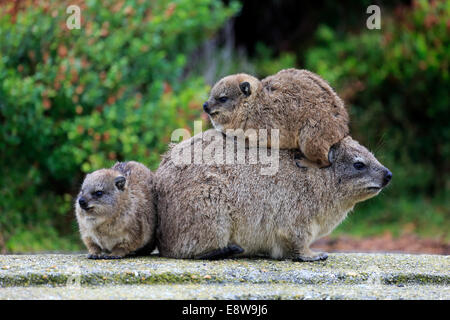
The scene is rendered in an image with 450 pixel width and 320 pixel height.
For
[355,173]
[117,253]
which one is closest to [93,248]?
[117,253]

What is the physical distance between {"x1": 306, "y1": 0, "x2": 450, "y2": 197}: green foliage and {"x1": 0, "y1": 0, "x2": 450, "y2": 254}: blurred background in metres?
0.03

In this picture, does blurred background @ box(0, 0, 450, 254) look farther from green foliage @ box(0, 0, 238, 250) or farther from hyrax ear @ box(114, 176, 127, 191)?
hyrax ear @ box(114, 176, 127, 191)

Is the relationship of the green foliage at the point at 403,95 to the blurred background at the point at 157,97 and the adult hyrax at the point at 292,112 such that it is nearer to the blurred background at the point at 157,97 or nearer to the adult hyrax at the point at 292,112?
the blurred background at the point at 157,97

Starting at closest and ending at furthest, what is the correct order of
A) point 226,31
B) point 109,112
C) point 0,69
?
A: point 0,69
point 109,112
point 226,31

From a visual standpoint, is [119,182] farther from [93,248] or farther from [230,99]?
[230,99]

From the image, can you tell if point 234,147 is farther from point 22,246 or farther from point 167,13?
point 167,13

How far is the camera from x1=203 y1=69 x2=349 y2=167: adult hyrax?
6.84m

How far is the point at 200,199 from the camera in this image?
21.8ft

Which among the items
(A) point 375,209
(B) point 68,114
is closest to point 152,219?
(B) point 68,114

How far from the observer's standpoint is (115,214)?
263 inches

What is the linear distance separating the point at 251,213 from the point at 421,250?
6.12 meters

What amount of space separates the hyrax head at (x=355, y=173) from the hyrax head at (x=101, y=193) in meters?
2.27

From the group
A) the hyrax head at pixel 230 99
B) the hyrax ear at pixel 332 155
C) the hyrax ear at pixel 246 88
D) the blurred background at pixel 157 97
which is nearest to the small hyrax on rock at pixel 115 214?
the hyrax head at pixel 230 99

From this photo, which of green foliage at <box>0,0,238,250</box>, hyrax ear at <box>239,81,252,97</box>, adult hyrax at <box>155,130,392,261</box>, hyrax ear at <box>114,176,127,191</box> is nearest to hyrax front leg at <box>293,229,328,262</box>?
adult hyrax at <box>155,130,392,261</box>
